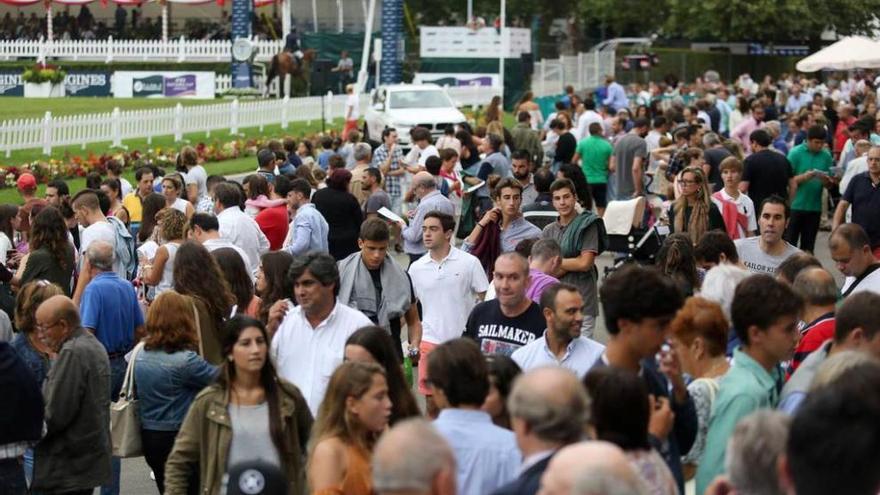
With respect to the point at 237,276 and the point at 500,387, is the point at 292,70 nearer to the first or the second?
the point at 237,276

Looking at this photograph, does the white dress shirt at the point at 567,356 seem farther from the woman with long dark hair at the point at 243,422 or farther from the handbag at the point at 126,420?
the handbag at the point at 126,420

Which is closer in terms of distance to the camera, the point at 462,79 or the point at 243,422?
the point at 243,422

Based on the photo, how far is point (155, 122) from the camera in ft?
132

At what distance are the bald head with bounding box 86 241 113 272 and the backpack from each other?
262cm

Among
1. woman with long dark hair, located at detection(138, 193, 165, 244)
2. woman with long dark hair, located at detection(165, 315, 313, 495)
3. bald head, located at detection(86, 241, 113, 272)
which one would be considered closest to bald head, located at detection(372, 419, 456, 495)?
woman with long dark hair, located at detection(165, 315, 313, 495)

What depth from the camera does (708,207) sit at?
14.2 metres

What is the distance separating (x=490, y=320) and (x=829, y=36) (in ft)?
260

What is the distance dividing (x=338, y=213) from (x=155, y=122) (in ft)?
81.6

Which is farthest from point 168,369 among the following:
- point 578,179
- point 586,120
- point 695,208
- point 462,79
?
point 462,79

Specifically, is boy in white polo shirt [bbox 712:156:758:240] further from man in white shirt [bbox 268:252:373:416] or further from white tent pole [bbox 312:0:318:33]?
white tent pole [bbox 312:0:318:33]

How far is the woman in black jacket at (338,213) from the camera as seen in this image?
16.0m

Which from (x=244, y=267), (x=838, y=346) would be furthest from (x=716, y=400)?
(x=244, y=267)

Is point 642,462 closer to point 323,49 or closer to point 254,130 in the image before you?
point 254,130

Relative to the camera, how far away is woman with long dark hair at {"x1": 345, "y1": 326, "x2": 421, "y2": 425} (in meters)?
7.11
